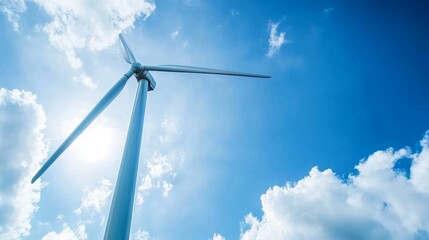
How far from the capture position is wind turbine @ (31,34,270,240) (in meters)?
10.8

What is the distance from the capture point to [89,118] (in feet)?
65.4

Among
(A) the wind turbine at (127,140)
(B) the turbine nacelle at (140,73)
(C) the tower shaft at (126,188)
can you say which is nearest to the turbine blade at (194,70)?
(A) the wind turbine at (127,140)

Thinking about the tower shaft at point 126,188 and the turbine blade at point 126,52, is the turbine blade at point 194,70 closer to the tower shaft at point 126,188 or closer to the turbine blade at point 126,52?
the turbine blade at point 126,52

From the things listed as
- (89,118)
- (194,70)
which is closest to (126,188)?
(89,118)

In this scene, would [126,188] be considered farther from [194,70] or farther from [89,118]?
[194,70]

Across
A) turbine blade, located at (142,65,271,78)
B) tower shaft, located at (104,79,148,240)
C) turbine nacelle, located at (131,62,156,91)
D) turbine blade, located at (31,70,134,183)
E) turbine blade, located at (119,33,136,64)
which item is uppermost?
turbine blade, located at (119,33,136,64)

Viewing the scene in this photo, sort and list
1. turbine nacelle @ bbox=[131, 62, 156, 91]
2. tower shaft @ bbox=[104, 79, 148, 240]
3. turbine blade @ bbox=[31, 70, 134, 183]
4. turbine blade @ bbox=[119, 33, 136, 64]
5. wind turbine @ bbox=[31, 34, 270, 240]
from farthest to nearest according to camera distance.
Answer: turbine blade @ bbox=[119, 33, 136, 64] → turbine nacelle @ bbox=[131, 62, 156, 91] → turbine blade @ bbox=[31, 70, 134, 183] → wind turbine @ bbox=[31, 34, 270, 240] → tower shaft @ bbox=[104, 79, 148, 240]

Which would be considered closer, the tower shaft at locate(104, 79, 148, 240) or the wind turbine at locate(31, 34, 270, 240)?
the tower shaft at locate(104, 79, 148, 240)

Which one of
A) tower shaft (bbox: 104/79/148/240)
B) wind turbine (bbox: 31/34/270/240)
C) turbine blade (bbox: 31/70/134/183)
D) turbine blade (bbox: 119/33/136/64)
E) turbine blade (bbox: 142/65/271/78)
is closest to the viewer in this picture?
tower shaft (bbox: 104/79/148/240)

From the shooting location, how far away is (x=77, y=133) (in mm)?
19391

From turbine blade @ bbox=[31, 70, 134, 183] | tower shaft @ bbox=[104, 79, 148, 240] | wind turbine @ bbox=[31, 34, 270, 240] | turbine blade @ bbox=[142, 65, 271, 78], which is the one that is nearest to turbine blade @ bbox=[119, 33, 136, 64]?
wind turbine @ bbox=[31, 34, 270, 240]

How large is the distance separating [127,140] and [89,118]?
7531 mm

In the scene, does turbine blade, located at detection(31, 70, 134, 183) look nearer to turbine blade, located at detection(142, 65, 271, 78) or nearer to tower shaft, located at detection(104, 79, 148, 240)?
turbine blade, located at detection(142, 65, 271, 78)

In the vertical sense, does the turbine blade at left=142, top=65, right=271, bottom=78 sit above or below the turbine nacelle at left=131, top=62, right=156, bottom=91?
above
